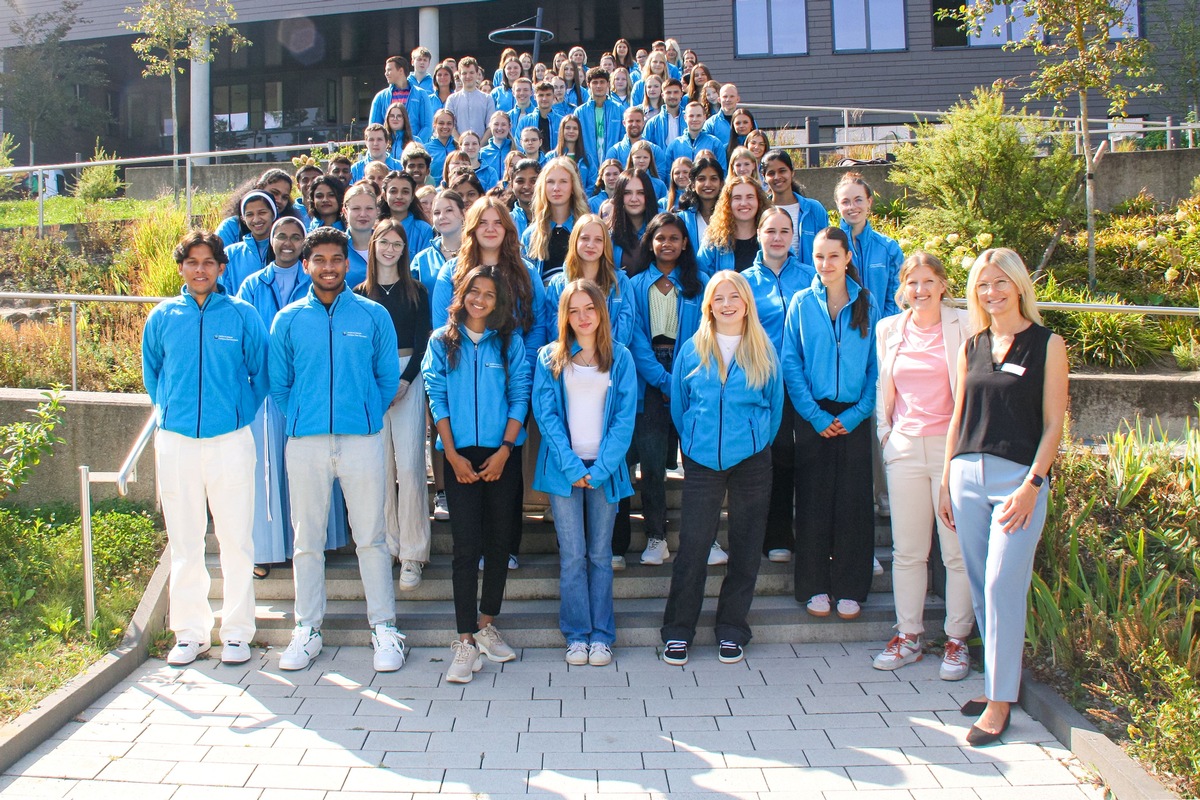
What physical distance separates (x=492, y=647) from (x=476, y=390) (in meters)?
A: 1.39

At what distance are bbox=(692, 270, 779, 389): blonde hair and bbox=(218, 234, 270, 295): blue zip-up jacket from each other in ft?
9.75

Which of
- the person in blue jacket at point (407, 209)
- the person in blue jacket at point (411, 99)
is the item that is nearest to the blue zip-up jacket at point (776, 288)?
the person in blue jacket at point (407, 209)

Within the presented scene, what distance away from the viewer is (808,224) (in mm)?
6887

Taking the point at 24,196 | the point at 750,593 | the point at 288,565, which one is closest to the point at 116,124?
the point at 24,196

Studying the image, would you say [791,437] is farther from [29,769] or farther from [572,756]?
[29,769]

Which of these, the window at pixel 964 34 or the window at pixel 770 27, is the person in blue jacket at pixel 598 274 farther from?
the window at pixel 964 34

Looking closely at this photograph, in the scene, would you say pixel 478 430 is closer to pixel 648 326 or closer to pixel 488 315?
pixel 488 315

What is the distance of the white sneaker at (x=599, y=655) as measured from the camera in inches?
214

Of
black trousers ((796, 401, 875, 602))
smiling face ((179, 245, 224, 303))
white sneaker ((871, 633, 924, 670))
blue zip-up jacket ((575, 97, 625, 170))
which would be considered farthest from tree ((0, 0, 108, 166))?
white sneaker ((871, 633, 924, 670))

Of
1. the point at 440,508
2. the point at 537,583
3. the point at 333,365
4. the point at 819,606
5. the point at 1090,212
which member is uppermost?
the point at 1090,212

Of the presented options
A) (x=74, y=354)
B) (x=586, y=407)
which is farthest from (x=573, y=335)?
(x=74, y=354)

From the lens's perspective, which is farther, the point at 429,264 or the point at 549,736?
the point at 429,264

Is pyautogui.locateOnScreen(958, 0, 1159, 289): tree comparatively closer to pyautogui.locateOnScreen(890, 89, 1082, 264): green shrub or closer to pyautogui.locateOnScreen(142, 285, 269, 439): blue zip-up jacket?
pyautogui.locateOnScreen(890, 89, 1082, 264): green shrub

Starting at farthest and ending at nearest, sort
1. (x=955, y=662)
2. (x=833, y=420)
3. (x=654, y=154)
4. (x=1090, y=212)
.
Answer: (x=1090, y=212), (x=654, y=154), (x=833, y=420), (x=955, y=662)
